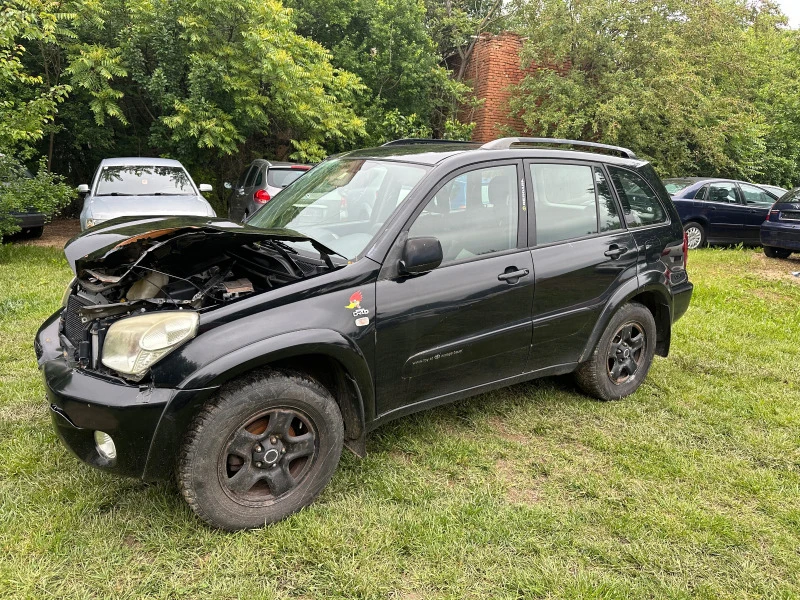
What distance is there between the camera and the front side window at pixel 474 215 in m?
3.16

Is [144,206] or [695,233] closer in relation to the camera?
[144,206]

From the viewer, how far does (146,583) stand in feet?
7.63

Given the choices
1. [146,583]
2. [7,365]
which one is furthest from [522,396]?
[7,365]

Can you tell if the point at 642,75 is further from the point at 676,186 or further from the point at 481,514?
the point at 481,514

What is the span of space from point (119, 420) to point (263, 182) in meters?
8.47

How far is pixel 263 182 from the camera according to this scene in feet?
33.8

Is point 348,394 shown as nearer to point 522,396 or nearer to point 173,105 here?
point 522,396

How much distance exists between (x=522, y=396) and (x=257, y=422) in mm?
2247

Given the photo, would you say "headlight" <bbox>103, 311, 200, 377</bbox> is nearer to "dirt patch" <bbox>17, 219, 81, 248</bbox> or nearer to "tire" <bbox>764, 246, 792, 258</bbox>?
"dirt patch" <bbox>17, 219, 81, 248</bbox>

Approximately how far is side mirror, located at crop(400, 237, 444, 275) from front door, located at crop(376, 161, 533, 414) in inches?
3.0

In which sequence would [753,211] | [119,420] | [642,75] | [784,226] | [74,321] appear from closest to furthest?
[119,420] < [74,321] < [784,226] < [753,211] < [642,75]

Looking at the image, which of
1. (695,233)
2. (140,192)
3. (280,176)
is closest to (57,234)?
(140,192)

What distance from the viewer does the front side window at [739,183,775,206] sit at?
38.9ft

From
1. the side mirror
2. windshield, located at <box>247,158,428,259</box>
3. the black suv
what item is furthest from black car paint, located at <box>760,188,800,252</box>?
the side mirror
